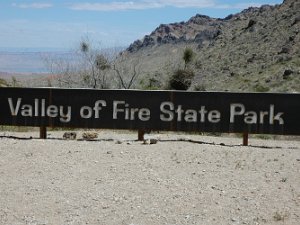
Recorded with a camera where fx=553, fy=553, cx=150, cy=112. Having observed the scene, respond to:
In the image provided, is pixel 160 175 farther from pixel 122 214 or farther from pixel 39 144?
pixel 39 144

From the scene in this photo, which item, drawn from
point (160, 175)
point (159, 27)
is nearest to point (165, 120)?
point (160, 175)

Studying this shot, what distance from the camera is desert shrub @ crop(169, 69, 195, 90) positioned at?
4454cm

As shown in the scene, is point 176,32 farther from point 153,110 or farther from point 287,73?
point 153,110

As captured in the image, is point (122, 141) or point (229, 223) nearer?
point (229, 223)

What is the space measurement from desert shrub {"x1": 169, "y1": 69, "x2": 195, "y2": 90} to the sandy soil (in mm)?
32417

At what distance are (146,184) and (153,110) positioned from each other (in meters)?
4.87

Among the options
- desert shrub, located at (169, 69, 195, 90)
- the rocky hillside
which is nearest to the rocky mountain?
the rocky hillside

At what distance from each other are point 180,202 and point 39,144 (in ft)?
16.7

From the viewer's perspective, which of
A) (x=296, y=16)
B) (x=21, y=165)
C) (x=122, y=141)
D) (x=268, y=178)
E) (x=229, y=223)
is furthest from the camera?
(x=296, y=16)

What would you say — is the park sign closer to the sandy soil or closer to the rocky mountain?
the sandy soil

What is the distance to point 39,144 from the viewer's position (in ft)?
39.1

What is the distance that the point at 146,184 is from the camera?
28.2 ft

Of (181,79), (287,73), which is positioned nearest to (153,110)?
(287,73)

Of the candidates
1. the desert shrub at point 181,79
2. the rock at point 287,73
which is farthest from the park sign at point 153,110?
the desert shrub at point 181,79
